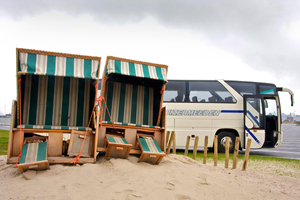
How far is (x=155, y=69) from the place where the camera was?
6.43m

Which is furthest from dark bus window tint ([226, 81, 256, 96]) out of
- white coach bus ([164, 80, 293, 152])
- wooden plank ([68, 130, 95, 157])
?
wooden plank ([68, 130, 95, 157])

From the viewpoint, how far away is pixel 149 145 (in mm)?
6227

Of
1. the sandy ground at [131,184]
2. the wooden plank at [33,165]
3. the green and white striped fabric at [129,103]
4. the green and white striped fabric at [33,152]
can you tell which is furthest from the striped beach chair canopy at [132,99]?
the wooden plank at [33,165]

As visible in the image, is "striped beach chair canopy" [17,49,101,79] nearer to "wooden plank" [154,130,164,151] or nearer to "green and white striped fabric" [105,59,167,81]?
"green and white striped fabric" [105,59,167,81]

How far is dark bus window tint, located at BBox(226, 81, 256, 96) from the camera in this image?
41.1ft

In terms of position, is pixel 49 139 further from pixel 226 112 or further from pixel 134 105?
pixel 226 112

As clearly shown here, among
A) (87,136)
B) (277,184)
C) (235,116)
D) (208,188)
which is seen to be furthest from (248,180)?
(235,116)

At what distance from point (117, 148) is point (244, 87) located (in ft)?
28.8

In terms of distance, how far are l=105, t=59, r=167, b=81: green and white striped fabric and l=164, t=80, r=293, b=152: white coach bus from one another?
6209 millimetres

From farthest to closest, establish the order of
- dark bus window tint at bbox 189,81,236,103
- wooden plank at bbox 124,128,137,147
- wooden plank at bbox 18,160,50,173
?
dark bus window tint at bbox 189,81,236,103 → wooden plank at bbox 124,128,137,147 → wooden plank at bbox 18,160,50,173

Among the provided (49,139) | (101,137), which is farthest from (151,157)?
(49,139)

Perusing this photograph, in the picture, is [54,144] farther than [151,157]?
No

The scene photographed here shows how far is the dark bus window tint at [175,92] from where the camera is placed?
41.4ft

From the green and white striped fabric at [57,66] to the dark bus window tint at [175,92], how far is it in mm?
7183
